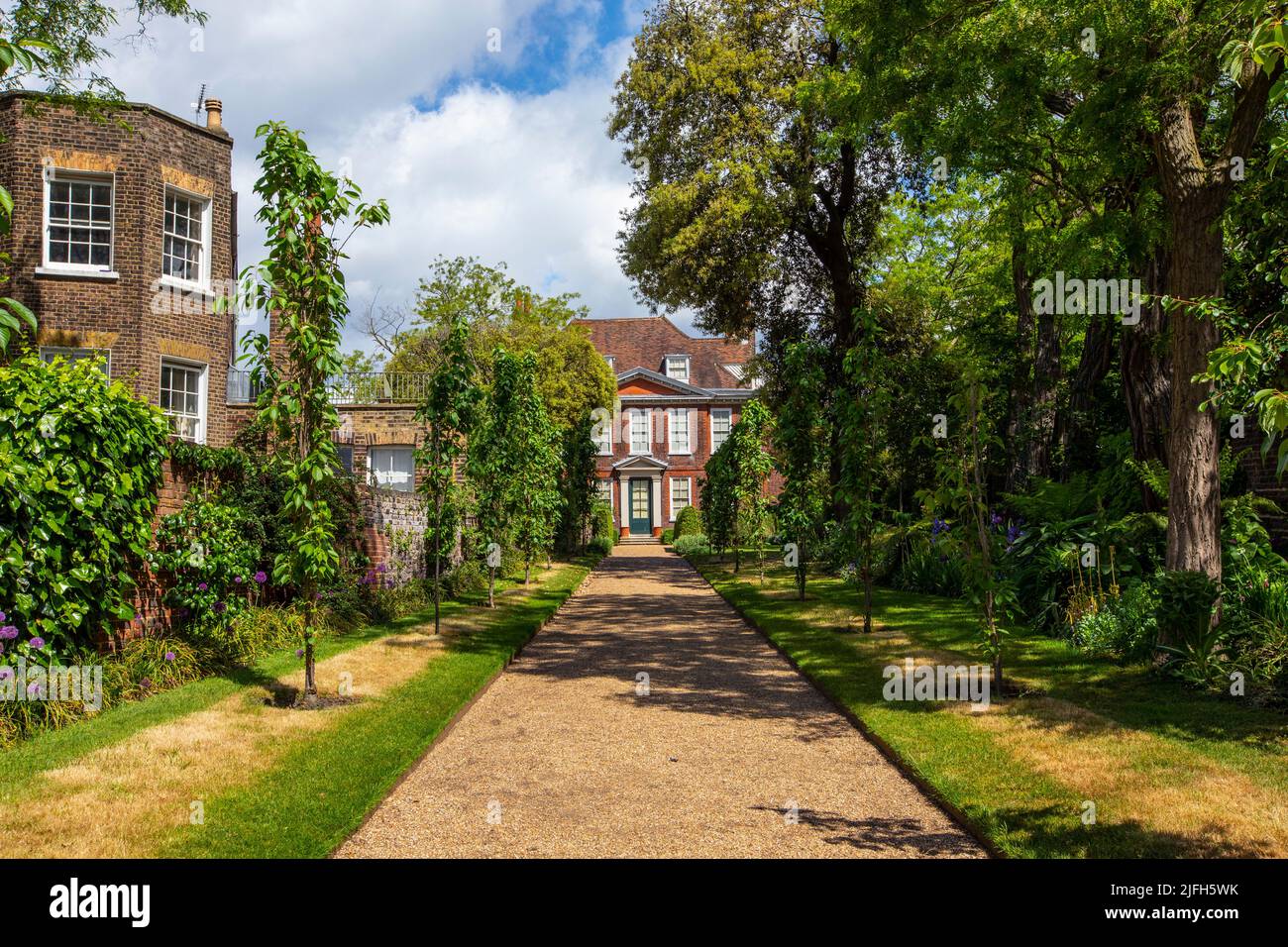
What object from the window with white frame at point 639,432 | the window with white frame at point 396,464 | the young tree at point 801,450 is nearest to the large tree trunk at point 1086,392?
the young tree at point 801,450

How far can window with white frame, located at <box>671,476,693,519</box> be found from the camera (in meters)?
50.5

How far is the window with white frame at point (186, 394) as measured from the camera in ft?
63.7

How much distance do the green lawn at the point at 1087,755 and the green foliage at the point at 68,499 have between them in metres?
6.74

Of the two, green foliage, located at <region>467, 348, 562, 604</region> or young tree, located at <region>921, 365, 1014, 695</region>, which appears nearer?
young tree, located at <region>921, 365, 1014, 695</region>

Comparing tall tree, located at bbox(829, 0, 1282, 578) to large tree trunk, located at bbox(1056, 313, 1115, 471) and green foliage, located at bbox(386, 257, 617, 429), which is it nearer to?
large tree trunk, located at bbox(1056, 313, 1115, 471)

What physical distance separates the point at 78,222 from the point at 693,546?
2428cm

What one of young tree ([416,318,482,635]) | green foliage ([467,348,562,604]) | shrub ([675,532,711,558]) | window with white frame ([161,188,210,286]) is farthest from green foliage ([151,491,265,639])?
shrub ([675,532,711,558])

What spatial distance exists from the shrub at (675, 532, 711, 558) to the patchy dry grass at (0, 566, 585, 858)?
966 inches

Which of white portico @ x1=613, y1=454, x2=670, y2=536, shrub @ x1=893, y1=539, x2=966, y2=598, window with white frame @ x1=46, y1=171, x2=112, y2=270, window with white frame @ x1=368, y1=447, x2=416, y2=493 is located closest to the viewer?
shrub @ x1=893, y1=539, x2=966, y2=598

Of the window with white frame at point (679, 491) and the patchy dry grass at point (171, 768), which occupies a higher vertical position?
the window with white frame at point (679, 491)

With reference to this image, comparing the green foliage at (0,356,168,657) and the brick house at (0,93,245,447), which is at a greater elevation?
the brick house at (0,93,245,447)

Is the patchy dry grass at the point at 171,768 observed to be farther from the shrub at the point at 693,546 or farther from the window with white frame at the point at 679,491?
the window with white frame at the point at 679,491

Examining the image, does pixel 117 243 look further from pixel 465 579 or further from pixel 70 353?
pixel 465 579

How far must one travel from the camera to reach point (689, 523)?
141 ft
